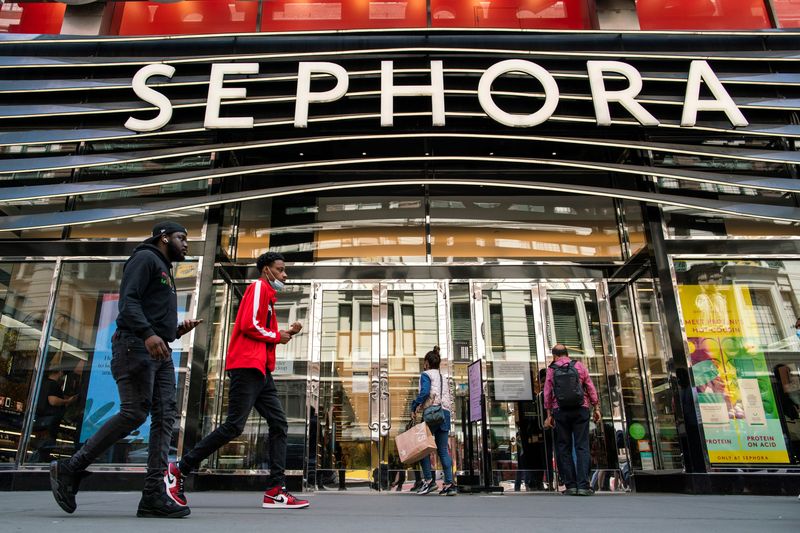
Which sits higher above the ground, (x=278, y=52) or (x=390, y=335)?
(x=278, y=52)

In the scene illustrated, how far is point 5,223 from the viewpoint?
7.94 m

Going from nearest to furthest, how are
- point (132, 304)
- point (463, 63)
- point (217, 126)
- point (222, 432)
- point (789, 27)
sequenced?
1. point (132, 304)
2. point (222, 432)
3. point (217, 126)
4. point (463, 63)
5. point (789, 27)

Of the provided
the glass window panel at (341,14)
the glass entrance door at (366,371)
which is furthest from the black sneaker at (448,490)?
the glass window panel at (341,14)

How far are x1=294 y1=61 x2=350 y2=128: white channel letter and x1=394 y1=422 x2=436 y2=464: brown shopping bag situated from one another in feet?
13.9

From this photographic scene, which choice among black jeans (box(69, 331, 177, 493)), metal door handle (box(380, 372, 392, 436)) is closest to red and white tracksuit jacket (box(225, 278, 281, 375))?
black jeans (box(69, 331, 177, 493))

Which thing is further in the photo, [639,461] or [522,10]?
[522,10]

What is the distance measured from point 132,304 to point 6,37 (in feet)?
24.8

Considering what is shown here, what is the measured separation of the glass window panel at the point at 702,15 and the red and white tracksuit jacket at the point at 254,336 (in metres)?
8.22

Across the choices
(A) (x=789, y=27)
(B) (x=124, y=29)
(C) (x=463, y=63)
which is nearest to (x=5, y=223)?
(B) (x=124, y=29)

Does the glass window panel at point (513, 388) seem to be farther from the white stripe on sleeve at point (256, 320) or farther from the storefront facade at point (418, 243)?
the white stripe on sleeve at point (256, 320)

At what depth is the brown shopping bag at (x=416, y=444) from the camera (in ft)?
22.3

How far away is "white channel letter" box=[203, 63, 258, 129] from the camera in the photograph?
7.80 meters

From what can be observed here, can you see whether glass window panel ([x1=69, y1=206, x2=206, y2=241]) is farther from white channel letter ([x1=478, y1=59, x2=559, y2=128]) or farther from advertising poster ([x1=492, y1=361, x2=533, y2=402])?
advertising poster ([x1=492, y1=361, x2=533, y2=402])

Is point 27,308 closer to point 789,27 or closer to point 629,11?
point 629,11
